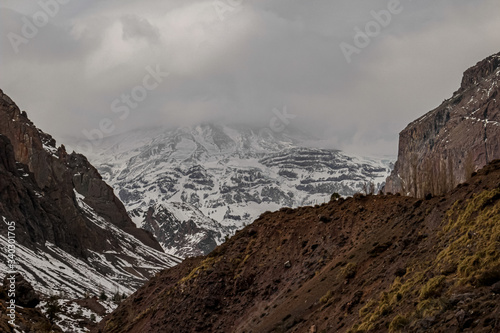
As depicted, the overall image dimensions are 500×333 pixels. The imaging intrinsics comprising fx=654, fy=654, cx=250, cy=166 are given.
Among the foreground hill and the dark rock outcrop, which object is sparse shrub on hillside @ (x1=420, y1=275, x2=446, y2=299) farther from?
the dark rock outcrop

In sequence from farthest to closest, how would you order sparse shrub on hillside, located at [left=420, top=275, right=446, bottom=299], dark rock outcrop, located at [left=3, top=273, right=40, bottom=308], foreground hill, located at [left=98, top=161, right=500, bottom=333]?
dark rock outcrop, located at [left=3, top=273, right=40, bottom=308] < sparse shrub on hillside, located at [left=420, top=275, right=446, bottom=299] < foreground hill, located at [left=98, top=161, right=500, bottom=333]

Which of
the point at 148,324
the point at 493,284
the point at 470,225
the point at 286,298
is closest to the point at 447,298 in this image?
the point at 493,284

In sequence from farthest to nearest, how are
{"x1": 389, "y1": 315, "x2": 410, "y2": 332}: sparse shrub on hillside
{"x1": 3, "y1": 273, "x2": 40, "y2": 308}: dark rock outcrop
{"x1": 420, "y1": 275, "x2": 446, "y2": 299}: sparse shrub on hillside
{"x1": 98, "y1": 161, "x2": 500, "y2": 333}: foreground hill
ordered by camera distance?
1. {"x1": 3, "y1": 273, "x2": 40, "y2": 308}: dark rock outcrop
2. {"x1": 420, "y1": 275, "x2": 446, "y2": 299}: sparse shrub on hillside
3. {"x1": 98, "y1": 161, "x2": 500, "y2": 333}: foreground hill
4. {"x1": 389, "y1": 315, "x2": 410, "y2": 332}: sparse shrub on hillside

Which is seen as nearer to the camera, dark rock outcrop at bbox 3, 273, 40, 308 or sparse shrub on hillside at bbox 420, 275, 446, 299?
sparse shrub on hillside at bbox 420, 275, 446, 299

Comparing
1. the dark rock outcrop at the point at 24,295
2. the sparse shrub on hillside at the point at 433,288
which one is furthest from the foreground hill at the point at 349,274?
the dark rock outcrop at the point at 24,295

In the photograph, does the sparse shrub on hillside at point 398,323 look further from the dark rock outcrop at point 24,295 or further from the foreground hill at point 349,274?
the dark rock outcrop at point 24,295

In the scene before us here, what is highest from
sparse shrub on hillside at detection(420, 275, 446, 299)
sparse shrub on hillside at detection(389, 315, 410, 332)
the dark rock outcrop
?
the dark rock outcrop

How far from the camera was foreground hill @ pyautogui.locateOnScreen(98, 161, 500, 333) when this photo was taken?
2786 centimetres

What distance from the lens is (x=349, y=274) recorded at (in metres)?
39.6

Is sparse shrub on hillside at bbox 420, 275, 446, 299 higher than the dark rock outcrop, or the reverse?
the dark rock outcrop

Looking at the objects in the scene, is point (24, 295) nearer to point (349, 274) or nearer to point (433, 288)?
point (349, 274)

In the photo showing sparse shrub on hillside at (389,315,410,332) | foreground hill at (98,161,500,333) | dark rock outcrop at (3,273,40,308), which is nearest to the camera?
sparse shrub on hillside at (389,315,410,332)

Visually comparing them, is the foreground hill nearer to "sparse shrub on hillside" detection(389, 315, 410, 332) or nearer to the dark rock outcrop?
"sparse shrub on hillside" detection(389, 315, 410, 332)

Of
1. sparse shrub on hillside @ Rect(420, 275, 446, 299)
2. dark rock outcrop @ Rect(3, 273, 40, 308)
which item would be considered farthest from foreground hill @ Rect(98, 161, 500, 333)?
dark rock outcrop @ Rect(3, 273, 40, 308)
